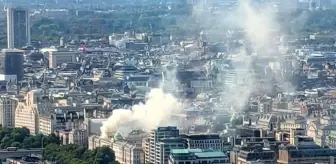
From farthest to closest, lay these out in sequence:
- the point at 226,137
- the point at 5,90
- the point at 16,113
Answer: the point at 5,90, the point at 16,113, the point at 226,137

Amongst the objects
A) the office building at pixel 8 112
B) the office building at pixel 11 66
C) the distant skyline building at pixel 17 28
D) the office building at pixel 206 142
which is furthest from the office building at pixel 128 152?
the distant skyline building at pixel 17 28

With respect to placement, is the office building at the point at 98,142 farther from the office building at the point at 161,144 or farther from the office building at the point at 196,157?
the office building at the point at 196,157

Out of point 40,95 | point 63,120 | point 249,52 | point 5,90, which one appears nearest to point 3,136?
point 63,120

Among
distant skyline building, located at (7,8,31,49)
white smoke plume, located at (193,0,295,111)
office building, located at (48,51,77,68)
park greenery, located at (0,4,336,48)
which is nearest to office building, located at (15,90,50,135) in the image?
white smoke plume, located at (193,0,295,111)

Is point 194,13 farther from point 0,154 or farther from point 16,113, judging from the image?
point 0,154

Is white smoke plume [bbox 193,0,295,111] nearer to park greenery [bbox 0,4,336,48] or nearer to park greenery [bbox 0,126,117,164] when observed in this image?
park greenery [bbox 0,4,336,48]

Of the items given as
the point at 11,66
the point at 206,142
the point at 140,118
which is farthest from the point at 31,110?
the point at 11,66
